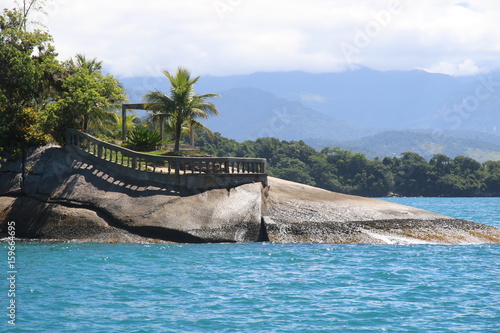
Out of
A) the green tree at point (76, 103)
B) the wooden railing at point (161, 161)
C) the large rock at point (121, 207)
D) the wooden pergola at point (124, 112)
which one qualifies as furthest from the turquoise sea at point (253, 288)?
the wooden pergola at point (124, 112)

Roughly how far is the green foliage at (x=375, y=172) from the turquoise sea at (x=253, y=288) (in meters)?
125

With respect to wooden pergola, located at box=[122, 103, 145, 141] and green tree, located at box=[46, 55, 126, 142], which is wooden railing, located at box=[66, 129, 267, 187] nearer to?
green tree, located at box=[46, 55, 126, 142]

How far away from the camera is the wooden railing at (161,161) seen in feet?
94.5

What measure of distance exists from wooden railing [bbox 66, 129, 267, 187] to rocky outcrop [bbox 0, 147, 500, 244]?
0.54 meters

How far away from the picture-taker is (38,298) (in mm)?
17547

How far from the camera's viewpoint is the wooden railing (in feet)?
94.5

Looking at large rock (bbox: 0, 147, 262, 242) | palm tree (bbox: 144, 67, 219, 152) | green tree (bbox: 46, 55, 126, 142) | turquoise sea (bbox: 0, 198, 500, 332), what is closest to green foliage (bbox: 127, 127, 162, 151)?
palm tree (bbox: 144, 67, 219, 152)

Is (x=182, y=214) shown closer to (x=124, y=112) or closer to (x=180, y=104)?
(x=180, y=104)

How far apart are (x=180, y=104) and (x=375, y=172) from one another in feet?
410

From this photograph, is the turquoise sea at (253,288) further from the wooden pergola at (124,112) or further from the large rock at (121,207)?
the wooden pergola at (124,112)

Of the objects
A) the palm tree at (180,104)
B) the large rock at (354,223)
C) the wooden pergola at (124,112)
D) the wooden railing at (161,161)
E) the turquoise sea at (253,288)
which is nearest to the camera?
the turquoise sea at (253,288)

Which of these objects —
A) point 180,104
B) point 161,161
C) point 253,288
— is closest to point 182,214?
point 161,161

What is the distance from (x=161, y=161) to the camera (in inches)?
1187

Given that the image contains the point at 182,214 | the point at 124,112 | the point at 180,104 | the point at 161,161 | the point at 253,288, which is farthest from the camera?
the point at 124,112
